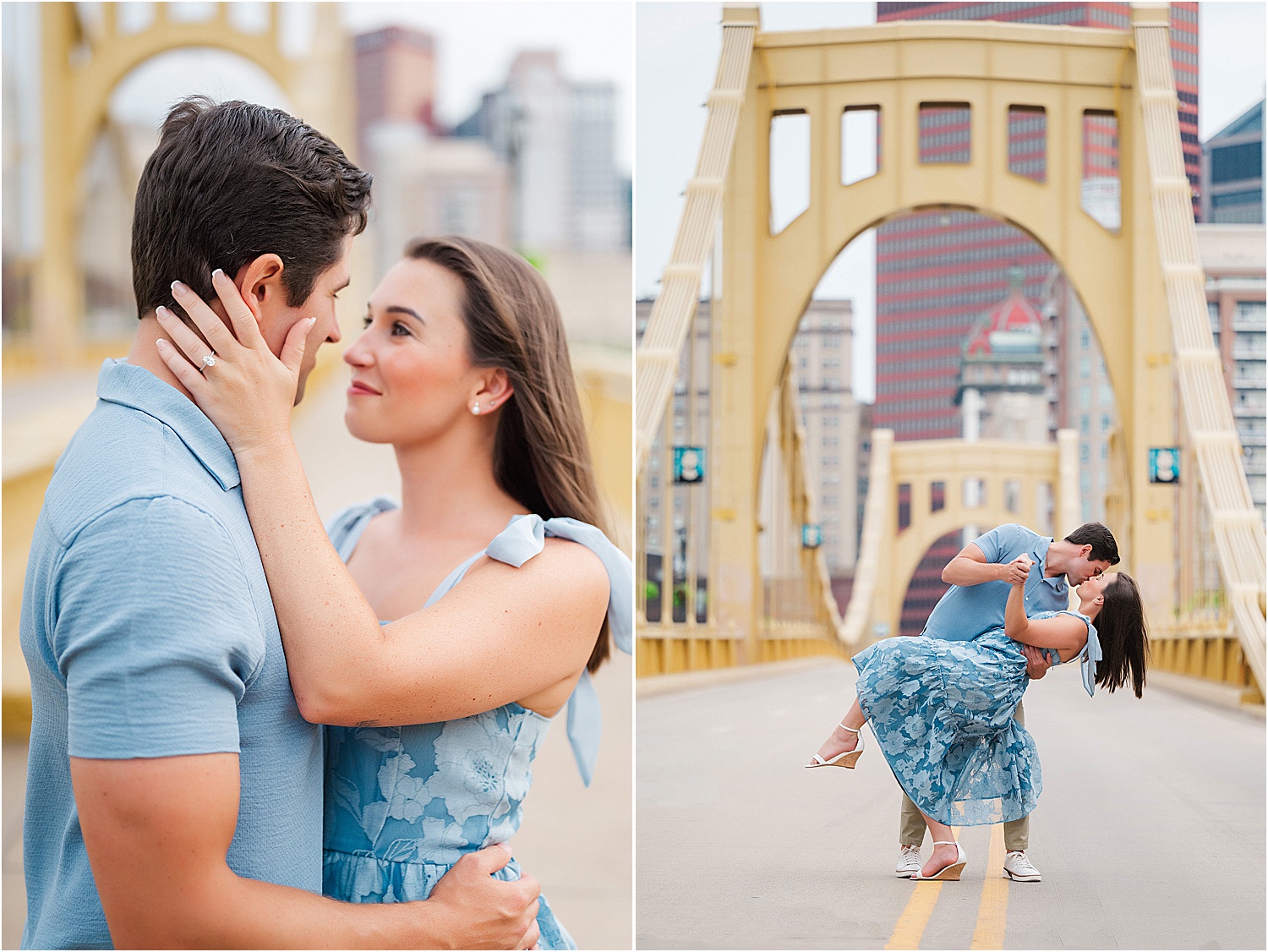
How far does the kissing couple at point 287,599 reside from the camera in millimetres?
1215

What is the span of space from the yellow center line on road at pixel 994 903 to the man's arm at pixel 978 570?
51cm

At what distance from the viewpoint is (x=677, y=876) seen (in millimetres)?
2477

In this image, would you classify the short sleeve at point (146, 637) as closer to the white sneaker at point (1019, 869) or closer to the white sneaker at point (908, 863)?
the white sneaker at point (908, 863)

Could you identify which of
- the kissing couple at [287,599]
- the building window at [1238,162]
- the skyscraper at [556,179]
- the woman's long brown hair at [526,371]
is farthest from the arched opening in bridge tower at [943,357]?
the skyscraper at [556,179]

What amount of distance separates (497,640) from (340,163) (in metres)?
0.68

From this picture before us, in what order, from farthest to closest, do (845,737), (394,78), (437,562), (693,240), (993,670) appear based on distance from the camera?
(394,78), (693,240), (845,737), (993,670), (437,562)

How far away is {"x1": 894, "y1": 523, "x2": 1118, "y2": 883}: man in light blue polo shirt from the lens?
2305 mm

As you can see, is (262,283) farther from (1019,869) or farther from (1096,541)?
(1019,869)

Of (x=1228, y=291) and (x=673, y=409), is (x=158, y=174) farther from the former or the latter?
(x=1228, y=291)

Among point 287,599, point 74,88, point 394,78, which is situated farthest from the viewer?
point 394,78

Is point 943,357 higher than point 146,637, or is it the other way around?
point 943,357

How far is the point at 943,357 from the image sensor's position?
8.74ft

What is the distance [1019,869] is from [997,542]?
68cm

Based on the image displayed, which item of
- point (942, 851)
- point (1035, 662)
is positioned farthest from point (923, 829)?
point (1035, 662)
